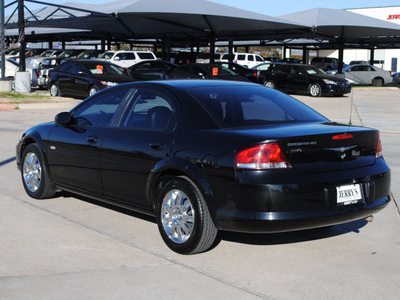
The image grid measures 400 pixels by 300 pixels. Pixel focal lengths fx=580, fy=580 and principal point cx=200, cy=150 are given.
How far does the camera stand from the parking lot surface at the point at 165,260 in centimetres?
414

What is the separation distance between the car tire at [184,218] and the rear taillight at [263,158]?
523 millimetres

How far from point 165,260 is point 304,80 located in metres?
24.0

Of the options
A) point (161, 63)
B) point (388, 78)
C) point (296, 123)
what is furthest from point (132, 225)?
point (388, 78)

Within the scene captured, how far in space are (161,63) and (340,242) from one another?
26601mm

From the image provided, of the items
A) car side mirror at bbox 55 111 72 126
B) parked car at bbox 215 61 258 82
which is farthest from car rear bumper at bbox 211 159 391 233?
parked car at bbox 215 61 258 82

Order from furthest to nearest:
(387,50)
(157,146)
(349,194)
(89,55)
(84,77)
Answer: (387,50), (89,55), (84,77), (157,146), (349,194)

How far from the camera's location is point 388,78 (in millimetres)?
39625

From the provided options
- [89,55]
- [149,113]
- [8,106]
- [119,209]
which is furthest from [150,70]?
[149,113]

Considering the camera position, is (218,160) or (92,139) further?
(92,139)

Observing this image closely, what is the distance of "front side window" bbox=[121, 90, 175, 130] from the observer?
5.32 meters

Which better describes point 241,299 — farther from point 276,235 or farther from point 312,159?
point 276,235

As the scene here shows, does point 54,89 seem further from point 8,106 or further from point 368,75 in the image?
point 368,75

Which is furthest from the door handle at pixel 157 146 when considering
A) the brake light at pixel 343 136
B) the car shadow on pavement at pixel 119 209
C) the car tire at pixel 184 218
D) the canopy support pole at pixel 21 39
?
the canopy support pole at pixel 21 39

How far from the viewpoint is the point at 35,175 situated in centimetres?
690
